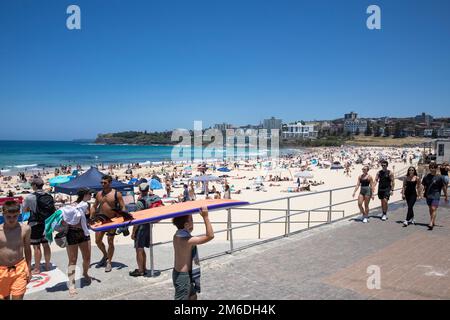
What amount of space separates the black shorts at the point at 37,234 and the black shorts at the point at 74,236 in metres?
0.90

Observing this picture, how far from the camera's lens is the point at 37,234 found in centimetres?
545

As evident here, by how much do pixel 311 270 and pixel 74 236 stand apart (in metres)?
3.50

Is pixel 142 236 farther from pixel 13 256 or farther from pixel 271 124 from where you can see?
pixel 271 124

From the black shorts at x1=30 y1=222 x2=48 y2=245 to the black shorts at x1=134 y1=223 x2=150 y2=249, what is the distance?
1.52 metres

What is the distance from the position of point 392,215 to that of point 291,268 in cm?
523

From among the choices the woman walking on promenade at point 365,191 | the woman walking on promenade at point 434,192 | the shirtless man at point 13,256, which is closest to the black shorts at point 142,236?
the shirtless man at point 13,256

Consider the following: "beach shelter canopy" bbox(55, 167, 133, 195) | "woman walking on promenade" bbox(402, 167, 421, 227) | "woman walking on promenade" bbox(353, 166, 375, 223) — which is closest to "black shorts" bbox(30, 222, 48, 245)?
"beach shelter canopy" bbox(55, 167, 133, 195)

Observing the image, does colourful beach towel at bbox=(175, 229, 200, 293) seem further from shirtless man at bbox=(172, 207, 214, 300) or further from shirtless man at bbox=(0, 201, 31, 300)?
shirtless man at bbox=(0, 201, 31, 300)

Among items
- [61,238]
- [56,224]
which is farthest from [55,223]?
[61,238]

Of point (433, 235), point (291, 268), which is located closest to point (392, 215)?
point (433, 235)

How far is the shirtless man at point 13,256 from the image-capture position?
3561mm
